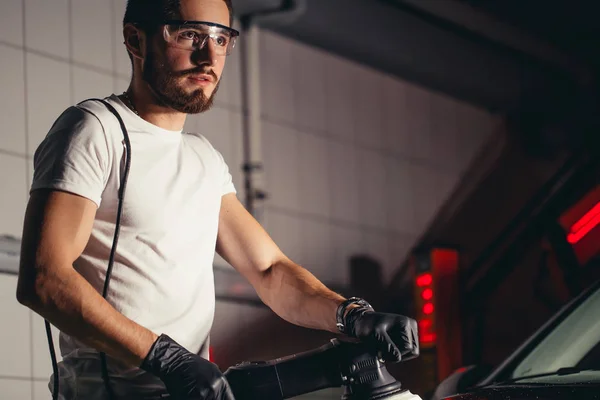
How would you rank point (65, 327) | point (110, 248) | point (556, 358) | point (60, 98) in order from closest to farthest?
point (65, 327), point (110, 248), point (556, 358), point (60, 98)

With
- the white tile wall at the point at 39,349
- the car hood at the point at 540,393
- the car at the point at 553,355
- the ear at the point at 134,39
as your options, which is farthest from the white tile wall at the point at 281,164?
the ear at the point at 134,39

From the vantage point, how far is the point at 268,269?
8.91 feet

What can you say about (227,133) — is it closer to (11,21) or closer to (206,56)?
(11,21)

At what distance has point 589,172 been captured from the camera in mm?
7000

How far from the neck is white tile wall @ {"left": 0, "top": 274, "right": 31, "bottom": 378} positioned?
2.86 m

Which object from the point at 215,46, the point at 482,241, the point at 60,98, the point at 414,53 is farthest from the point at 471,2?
the point at 215,46

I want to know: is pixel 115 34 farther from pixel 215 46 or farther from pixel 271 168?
pixel 215 46

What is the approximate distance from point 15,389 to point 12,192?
0.93 metres

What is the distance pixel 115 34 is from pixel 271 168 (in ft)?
5.33

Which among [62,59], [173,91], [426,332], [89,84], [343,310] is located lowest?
[426,332]

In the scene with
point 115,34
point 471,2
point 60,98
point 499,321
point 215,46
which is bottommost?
point 499,321

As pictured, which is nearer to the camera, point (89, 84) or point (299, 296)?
point (299, 296)

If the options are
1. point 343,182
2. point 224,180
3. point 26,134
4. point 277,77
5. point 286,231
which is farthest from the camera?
point 343,182

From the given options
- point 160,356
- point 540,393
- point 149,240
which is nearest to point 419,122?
point 540,393
